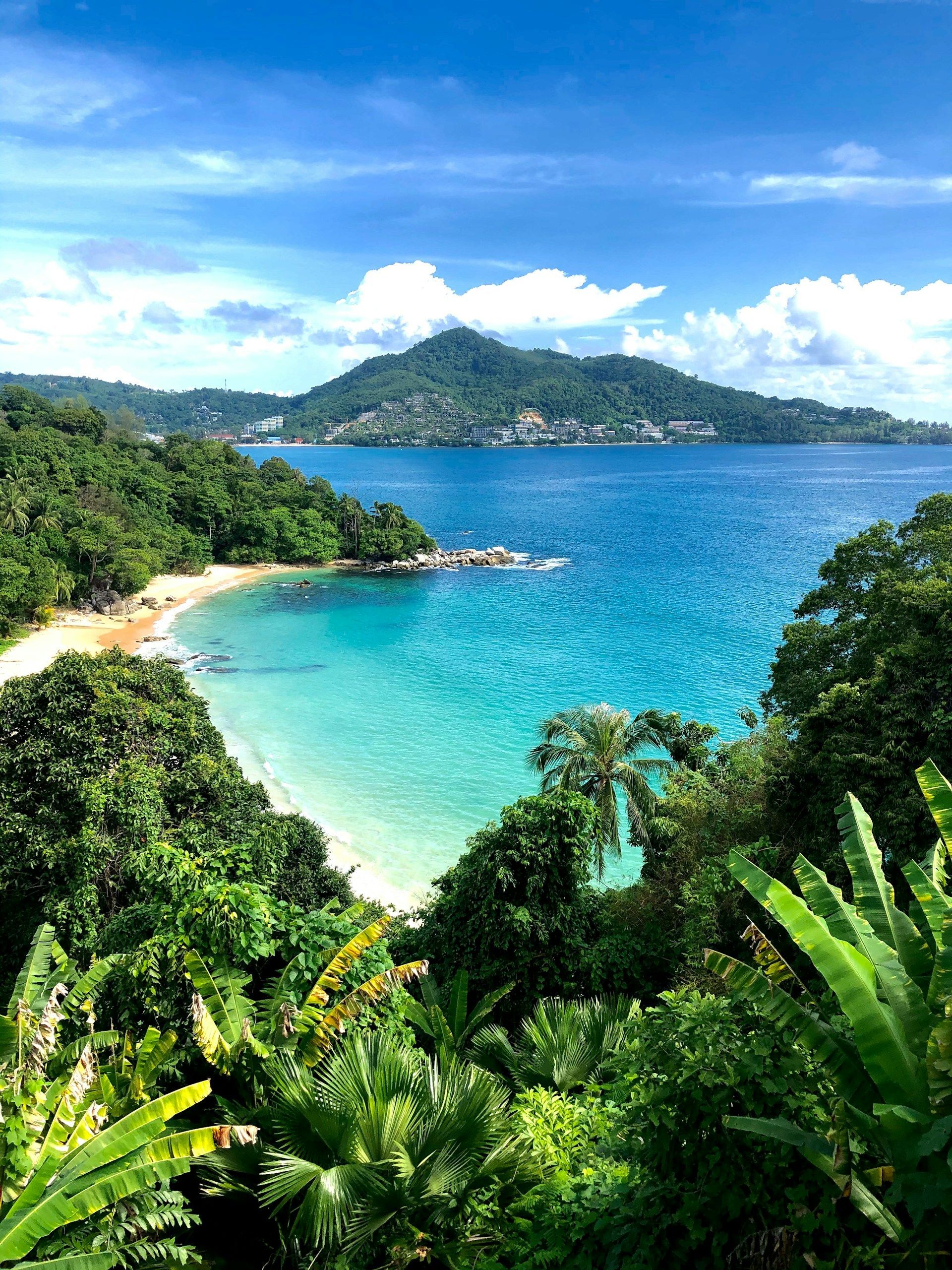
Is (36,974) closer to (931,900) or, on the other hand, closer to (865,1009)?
(865,1009)

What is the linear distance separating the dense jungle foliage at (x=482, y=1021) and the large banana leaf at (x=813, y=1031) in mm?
18

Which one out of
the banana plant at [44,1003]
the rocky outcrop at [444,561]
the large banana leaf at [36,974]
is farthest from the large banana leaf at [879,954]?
the rocky outcrop at [444,561]

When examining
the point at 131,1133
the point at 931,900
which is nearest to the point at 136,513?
the point at 131,1133

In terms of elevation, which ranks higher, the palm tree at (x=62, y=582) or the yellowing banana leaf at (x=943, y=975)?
the yellowing banana leaf at (x=943, y=975)

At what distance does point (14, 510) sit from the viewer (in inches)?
2135

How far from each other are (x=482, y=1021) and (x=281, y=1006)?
15.1 ft

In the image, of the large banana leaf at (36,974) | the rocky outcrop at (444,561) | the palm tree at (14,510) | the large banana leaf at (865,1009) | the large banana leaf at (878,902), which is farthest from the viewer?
the rocky outcrop at (444,561)

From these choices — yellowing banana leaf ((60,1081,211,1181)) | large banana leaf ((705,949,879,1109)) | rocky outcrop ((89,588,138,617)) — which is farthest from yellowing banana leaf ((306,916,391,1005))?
rocky outcrop ((89,588,138,617))

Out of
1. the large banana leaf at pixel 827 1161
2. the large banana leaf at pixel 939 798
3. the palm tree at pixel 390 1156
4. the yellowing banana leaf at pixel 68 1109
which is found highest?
the large banana leaf at pixel 939 798

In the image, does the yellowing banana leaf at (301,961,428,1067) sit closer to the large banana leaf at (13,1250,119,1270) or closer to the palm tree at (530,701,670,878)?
the large banana leaf at (13,1250,119,1270)

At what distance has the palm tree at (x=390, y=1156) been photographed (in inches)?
232

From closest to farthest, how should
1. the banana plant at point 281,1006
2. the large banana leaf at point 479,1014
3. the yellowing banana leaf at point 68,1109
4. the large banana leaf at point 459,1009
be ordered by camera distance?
the yellowing banana leaf at point 68,1109 → the banana plant at point 281,1006 → the large banana leaf at point 479,1014 → the large banana leaf at point 459,1009

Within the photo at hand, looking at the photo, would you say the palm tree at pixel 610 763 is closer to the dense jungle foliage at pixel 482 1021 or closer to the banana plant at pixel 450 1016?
the dense jungle foliage at pixel 482 1021

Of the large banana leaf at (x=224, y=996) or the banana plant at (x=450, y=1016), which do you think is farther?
the banana plant at (x=450, y=1016)
